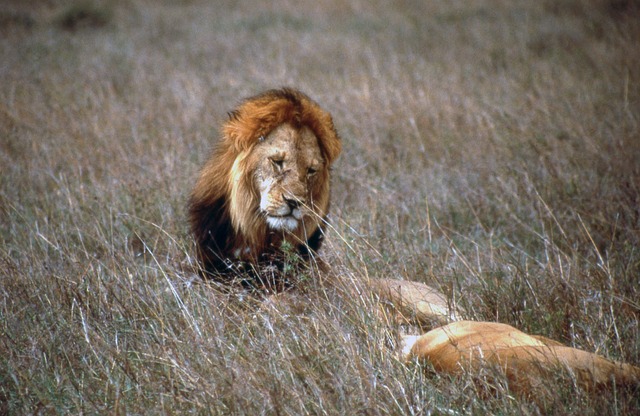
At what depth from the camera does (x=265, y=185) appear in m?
3.68

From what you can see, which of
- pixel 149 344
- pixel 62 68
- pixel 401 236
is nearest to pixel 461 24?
pixel 62 68

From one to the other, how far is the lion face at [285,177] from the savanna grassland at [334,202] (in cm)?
24

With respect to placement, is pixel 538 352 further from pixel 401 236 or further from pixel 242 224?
pixel 401 236

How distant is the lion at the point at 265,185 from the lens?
12.0 ft

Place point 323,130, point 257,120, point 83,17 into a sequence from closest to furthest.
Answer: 1. point 257,120
2. point 323,130
3. point 83,17

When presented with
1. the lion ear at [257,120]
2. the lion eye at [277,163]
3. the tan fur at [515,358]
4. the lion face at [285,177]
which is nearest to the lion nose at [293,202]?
the lion face at [285,177]

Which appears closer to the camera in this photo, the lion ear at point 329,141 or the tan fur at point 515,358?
the tan fur at point 515,358

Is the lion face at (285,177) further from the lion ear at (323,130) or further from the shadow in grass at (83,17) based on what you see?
the shadow in grass at (83,17)

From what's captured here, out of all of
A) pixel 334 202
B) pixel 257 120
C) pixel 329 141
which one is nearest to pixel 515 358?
pixel 329 141

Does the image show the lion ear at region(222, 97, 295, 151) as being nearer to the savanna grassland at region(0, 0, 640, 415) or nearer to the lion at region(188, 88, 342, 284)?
the lion at region(188, 88, 342, 284)

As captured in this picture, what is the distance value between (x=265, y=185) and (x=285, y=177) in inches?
4.2

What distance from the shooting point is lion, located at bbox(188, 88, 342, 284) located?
3.67 metres

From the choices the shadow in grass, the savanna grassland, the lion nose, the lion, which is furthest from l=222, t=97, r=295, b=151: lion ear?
the shadow in grass

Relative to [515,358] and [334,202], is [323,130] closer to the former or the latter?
[515,358]
